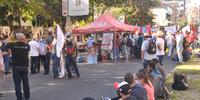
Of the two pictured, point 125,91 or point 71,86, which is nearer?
point 125,91

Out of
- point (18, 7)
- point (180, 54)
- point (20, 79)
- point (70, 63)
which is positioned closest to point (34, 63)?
point (70, 63)

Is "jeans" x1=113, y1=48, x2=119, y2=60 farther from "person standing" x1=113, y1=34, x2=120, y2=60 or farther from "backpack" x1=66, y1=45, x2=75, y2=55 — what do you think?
"backpack" x1=66, y1=45, x2=75, y2=55

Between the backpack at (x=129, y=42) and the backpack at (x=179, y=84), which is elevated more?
the backpack at (x=129, y=42)

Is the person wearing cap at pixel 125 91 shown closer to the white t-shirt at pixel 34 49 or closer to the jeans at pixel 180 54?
the white t-shirt at pixel 34 49

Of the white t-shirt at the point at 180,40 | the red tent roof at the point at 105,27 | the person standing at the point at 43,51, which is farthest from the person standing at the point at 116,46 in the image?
the person standing at the point at 43,51

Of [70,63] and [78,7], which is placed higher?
[78,7]

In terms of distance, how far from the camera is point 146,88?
962 cm

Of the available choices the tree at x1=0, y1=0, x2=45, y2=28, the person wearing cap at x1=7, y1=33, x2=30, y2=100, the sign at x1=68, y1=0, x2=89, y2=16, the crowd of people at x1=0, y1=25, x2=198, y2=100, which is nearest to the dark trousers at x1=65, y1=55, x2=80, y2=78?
the crowd of people at x1=0, y1=25, x2=198, y2=100

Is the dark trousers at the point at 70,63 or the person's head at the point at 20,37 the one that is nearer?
the person's head at the point at 20,37

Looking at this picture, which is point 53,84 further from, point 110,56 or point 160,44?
A: point 110,56

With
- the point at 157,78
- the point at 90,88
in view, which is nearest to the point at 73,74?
the point at 90,88

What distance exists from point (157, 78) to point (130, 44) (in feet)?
60.7

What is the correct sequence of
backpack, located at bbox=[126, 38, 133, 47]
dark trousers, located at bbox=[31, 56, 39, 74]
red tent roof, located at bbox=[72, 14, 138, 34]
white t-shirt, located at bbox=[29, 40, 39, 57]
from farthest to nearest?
backpack, located at bbox=[126, 38, 133, 47] < red tent roof, located at bbox=[72, 14, 138, 34] < dark trousers, located at bbox=[31, 56, 39, 74] < white t-shirt, located at bbox=[29, 40, 39, 57]

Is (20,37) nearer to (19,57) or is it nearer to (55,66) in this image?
(19,57)
